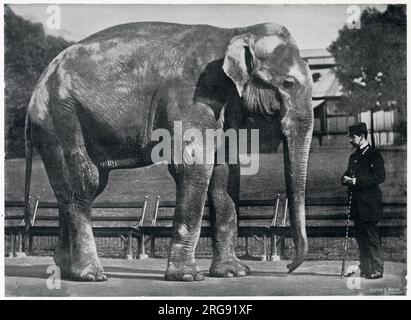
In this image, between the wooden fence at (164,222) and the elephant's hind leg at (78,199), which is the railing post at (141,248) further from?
the elephant's hind leg at (78,199)

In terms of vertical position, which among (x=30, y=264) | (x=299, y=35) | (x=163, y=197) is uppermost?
(x=299, y=35)

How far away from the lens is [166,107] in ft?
24.9

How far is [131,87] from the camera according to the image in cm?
770

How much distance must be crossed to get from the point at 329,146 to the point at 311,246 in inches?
38.9

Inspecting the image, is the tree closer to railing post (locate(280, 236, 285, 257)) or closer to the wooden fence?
the wooden fence

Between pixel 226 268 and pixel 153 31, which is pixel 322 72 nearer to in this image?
pixel 153 31

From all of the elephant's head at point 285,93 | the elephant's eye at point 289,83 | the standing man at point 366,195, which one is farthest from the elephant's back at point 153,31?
the standing man at point 366,195

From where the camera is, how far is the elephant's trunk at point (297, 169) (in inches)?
299

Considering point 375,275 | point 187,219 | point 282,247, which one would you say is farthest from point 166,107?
point 375,275

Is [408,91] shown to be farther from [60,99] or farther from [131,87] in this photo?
[60,99]

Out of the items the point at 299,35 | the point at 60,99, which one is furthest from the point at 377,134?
the point at 60,99

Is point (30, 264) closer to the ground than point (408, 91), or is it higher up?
closer to the ground

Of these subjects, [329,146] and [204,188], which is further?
[329,146]

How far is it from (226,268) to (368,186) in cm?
151
